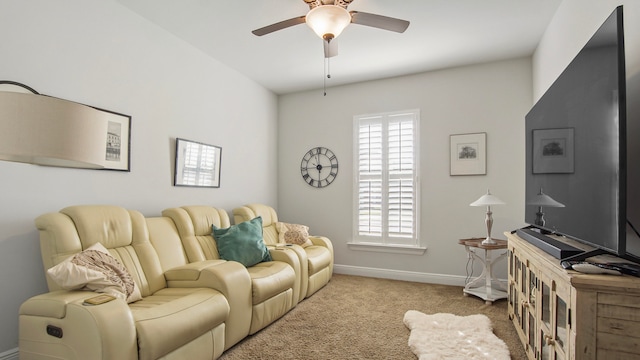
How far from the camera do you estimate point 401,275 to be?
4480 millimetres

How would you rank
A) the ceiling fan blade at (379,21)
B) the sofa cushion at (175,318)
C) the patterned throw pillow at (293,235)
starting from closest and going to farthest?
the sofa cushion at (175,318) < the ceiling fan blade at (379,21) < the patterned throw pillow at (293,235)

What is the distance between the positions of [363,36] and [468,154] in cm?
199

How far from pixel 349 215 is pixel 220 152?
6.64 ft

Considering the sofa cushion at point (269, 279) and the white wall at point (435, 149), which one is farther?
the white wall at point (435, 149)

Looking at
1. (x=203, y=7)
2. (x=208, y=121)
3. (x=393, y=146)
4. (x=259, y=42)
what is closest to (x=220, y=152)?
(x=208, y=121)

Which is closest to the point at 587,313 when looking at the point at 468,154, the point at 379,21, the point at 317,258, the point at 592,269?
the point at 592,269

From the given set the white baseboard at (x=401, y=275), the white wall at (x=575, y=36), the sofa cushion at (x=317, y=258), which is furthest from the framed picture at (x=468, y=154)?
the sofa cushion at (x=317, y=258)

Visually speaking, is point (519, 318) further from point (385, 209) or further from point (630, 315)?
point (385, 209)

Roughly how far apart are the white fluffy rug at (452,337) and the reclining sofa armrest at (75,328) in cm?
188

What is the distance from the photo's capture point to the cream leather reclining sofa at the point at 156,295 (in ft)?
5.59

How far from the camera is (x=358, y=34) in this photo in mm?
3385

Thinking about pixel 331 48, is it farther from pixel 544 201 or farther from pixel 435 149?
pixel 435 149

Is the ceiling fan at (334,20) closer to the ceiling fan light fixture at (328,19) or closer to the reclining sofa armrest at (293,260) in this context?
the ceiling fan light fixture at (328,19)

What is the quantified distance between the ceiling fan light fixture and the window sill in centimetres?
304
